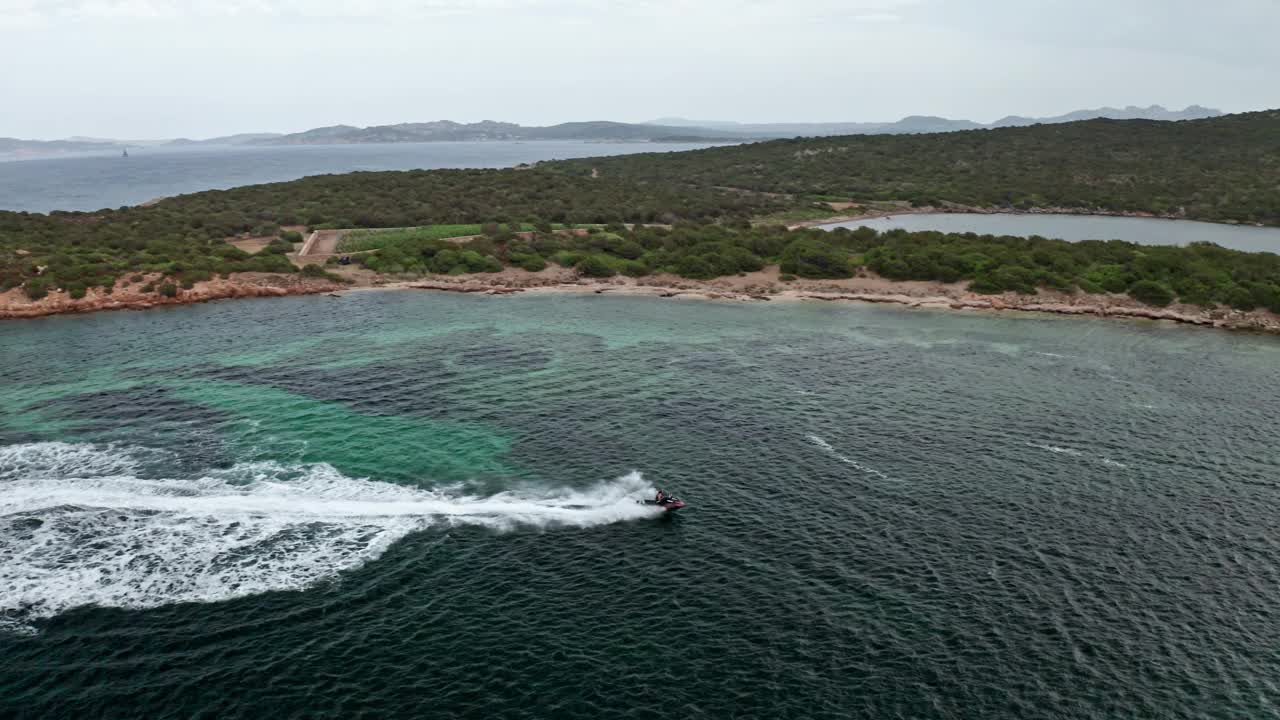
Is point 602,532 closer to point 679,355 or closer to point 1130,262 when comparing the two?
point 679,355

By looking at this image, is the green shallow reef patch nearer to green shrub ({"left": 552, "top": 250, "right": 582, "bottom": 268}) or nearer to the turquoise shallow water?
the turquoise shallow water

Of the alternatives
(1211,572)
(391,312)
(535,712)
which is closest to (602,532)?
(535,712)

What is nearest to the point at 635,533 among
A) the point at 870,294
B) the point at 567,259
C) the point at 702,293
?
the point at 702,293

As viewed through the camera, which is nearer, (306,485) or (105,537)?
(105,537)

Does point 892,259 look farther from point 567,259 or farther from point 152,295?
point 152,295

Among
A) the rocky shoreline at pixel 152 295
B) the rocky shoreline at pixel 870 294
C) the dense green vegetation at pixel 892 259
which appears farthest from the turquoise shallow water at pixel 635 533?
the dense green vegetation at pixel 892 259

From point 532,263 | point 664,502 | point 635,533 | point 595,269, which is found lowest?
point 635,533

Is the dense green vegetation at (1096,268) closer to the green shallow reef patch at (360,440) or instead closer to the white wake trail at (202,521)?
the green shallow reef patch at (360,440)
